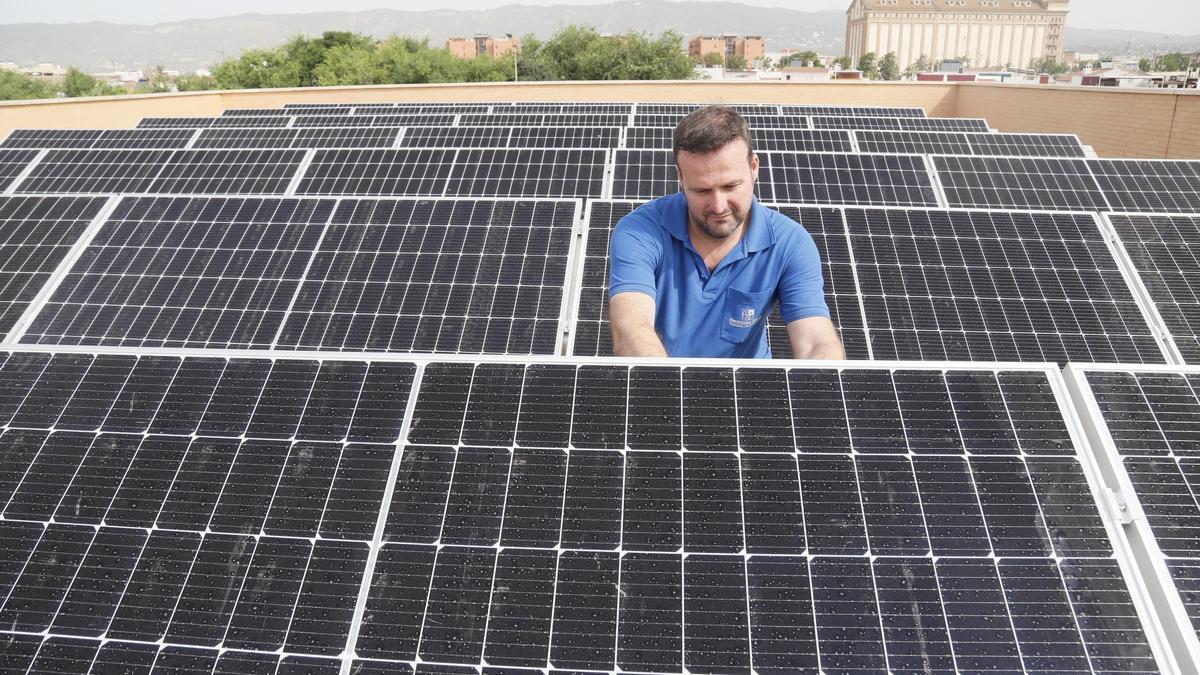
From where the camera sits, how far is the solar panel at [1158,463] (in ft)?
9.11

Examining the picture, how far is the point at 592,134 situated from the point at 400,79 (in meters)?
48.1

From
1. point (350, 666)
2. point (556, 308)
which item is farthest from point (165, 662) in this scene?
point (556, 308)

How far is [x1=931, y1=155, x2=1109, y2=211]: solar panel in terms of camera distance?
1116 cm

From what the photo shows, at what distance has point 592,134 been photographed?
17.6 metres

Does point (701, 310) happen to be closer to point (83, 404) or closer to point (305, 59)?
point (83, 404)

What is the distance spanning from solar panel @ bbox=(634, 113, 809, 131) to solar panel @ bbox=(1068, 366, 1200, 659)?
20639mm

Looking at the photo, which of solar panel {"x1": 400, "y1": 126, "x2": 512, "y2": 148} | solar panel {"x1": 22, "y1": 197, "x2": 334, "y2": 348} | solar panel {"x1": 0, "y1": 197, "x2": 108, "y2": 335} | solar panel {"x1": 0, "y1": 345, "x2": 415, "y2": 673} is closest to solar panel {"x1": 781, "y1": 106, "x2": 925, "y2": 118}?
solar panel {"x1": 400, "y1": 126, "x2": 512, "y2": 148}

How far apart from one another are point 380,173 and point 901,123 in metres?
18.2

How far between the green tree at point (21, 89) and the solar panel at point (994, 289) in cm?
9311

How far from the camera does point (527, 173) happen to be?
11648 mm

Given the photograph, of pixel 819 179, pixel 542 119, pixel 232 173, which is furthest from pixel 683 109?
pixel 232 173

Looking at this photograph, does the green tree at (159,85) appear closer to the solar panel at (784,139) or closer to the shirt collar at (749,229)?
the solar panel at (784,139)

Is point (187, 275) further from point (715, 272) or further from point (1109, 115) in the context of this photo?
point (1109, 115)

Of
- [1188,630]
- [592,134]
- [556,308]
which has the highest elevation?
[1188,630]
